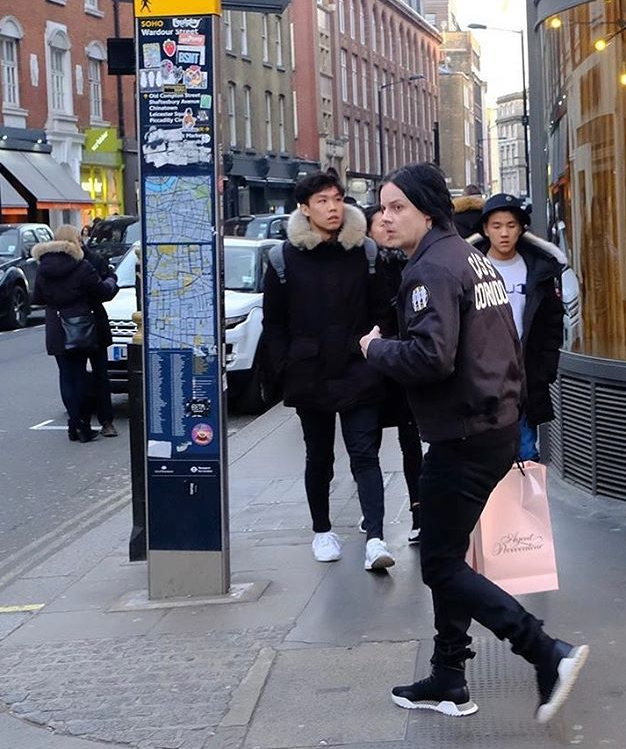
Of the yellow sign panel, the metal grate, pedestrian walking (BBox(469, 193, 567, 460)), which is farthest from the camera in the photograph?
the metal grate

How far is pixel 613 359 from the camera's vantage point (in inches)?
311

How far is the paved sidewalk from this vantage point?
4684 mm

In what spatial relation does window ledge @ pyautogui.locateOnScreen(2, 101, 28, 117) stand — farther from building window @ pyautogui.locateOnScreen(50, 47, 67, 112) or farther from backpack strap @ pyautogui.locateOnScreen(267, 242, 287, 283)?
backpack strap @ pyautogui.locateOnScreen(267, 242, 287, 283)

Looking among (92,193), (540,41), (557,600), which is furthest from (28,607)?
(92,193)

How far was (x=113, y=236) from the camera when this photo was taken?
104 ft

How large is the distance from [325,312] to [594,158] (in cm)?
239

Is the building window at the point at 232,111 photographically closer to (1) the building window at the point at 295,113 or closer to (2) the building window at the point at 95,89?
(1) the building window at the point at 295,113

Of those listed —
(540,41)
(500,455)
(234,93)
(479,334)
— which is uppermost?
(234,93)

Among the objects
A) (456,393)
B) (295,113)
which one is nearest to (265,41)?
(295,113)

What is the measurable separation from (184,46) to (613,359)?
3.19 m

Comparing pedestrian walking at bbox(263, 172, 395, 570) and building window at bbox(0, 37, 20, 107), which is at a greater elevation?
building window at bbox(0, 37, 20, 107)

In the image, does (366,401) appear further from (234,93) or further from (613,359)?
(234,93)

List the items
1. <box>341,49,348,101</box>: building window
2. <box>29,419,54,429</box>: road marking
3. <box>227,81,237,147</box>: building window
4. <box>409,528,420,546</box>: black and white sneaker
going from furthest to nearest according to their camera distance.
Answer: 1. <box>341,49,348,101</box>: building window
2. <box>227,81,237,147</box>: building window
3. <box>29,419,54,429</box>: road marking
4. <box>409,528,420,546</box>: black and white sneaker

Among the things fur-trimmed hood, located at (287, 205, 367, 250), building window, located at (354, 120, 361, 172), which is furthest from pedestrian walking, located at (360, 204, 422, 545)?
building window, located at (354, 120, 361, 172)
